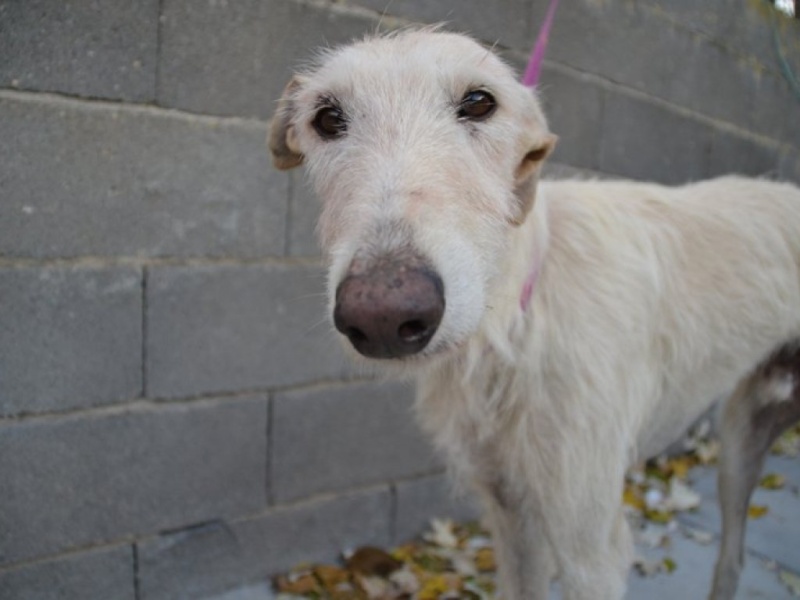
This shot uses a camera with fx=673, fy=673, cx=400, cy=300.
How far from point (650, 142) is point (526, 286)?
2436 mm

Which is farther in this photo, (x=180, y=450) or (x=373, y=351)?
(x=180, y=450)

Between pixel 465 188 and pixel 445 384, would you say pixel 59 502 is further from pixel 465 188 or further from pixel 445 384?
pixel 465 188

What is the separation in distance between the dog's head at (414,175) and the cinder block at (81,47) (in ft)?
2.10

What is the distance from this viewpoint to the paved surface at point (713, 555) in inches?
112

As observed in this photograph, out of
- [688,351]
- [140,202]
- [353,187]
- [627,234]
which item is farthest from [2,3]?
[688,351]

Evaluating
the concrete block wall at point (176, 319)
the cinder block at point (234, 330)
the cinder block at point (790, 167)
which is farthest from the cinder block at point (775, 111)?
the cinder block at point (234, 330)

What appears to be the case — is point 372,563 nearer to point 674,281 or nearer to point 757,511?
point 674,281

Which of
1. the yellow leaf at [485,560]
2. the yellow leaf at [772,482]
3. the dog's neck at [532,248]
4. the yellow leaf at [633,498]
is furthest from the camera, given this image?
the yellow leaf at [772,482]

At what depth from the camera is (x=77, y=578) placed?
2.31 meters

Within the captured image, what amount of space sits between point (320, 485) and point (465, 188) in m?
1.81

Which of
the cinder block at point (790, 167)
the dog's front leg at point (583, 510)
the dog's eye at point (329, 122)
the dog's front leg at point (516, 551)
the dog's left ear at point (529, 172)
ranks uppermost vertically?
the cinder block at point (790, 167)

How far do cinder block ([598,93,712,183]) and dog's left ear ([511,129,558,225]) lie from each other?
2.04 metres

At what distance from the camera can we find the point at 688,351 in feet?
6.91

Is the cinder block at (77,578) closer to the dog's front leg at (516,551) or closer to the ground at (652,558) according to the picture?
the ground at (652,558)
